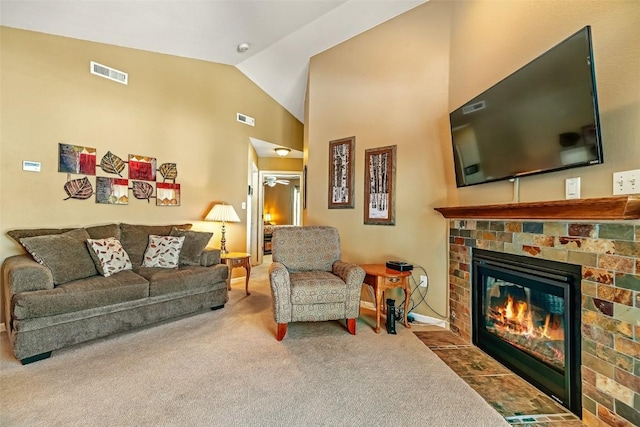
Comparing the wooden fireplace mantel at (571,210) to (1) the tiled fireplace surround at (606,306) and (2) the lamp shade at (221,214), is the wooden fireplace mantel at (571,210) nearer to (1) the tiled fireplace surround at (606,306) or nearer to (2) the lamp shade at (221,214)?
(1) the tiled fireplace surround at (606,306)

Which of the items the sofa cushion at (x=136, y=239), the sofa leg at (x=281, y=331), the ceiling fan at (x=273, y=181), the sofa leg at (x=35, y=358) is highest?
the ceiling fan at (x=273, y=181)

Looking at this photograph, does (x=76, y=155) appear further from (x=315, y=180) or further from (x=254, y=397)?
Answer: (x=254, y=397)

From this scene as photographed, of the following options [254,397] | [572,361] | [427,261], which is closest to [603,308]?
[572,361]

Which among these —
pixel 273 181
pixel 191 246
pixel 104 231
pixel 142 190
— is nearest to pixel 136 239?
pixel 104 231

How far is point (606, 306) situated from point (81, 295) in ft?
11.1

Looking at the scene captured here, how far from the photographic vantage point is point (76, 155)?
9.53 ft

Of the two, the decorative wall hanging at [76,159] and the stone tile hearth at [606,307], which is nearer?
the stone tile hearth at [606,307]

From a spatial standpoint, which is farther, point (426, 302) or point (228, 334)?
point (426, 302)

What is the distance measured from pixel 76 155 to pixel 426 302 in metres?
3.92

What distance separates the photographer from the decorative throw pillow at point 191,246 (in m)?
3.20

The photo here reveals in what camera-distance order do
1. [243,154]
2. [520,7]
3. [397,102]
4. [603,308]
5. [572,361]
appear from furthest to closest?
[243,154], [397,102], [520,7], [572,361], [603,308]

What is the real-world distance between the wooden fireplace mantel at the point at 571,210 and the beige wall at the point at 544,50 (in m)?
0.15

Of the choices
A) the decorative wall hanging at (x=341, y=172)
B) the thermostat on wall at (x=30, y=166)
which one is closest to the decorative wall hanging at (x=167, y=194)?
the thermostat on wall at (x=30, y=166)

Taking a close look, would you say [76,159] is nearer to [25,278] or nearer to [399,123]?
[25,278]
